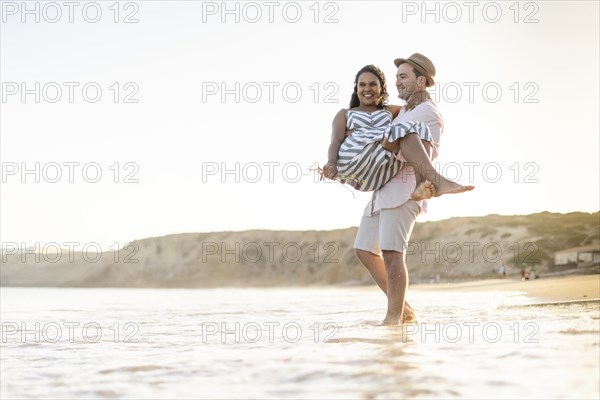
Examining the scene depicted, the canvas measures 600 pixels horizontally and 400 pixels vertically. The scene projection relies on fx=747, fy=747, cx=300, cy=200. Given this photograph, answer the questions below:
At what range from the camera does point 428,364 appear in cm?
276

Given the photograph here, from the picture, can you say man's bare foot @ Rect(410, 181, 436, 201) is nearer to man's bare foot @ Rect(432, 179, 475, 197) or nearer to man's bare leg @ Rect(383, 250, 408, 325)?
man's bare foot @ Rect(432, 179, 475, 197)

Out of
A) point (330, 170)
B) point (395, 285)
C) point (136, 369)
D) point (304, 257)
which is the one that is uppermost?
point (330, 170)

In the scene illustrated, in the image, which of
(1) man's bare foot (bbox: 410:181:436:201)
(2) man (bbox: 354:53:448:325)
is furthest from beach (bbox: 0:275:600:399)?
(1) man's bare foot (bbox: 410:181:436:201)

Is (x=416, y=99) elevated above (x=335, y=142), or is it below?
above

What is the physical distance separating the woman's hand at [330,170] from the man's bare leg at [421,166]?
0.34m

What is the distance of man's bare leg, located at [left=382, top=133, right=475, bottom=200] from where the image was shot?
4254 mm

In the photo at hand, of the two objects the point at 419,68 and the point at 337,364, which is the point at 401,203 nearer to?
the point at 419,68

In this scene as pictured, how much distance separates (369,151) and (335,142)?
24 centimetres

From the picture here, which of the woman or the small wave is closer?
the small wave

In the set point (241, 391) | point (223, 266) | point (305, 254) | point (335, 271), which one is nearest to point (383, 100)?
point (241, 391)

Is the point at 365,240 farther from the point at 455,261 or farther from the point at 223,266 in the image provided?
the point at 223,266

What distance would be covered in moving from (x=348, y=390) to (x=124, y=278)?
72.1 m

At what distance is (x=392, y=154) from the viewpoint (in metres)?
4.48

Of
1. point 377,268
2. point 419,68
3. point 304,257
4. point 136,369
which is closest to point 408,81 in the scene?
point 419,68
